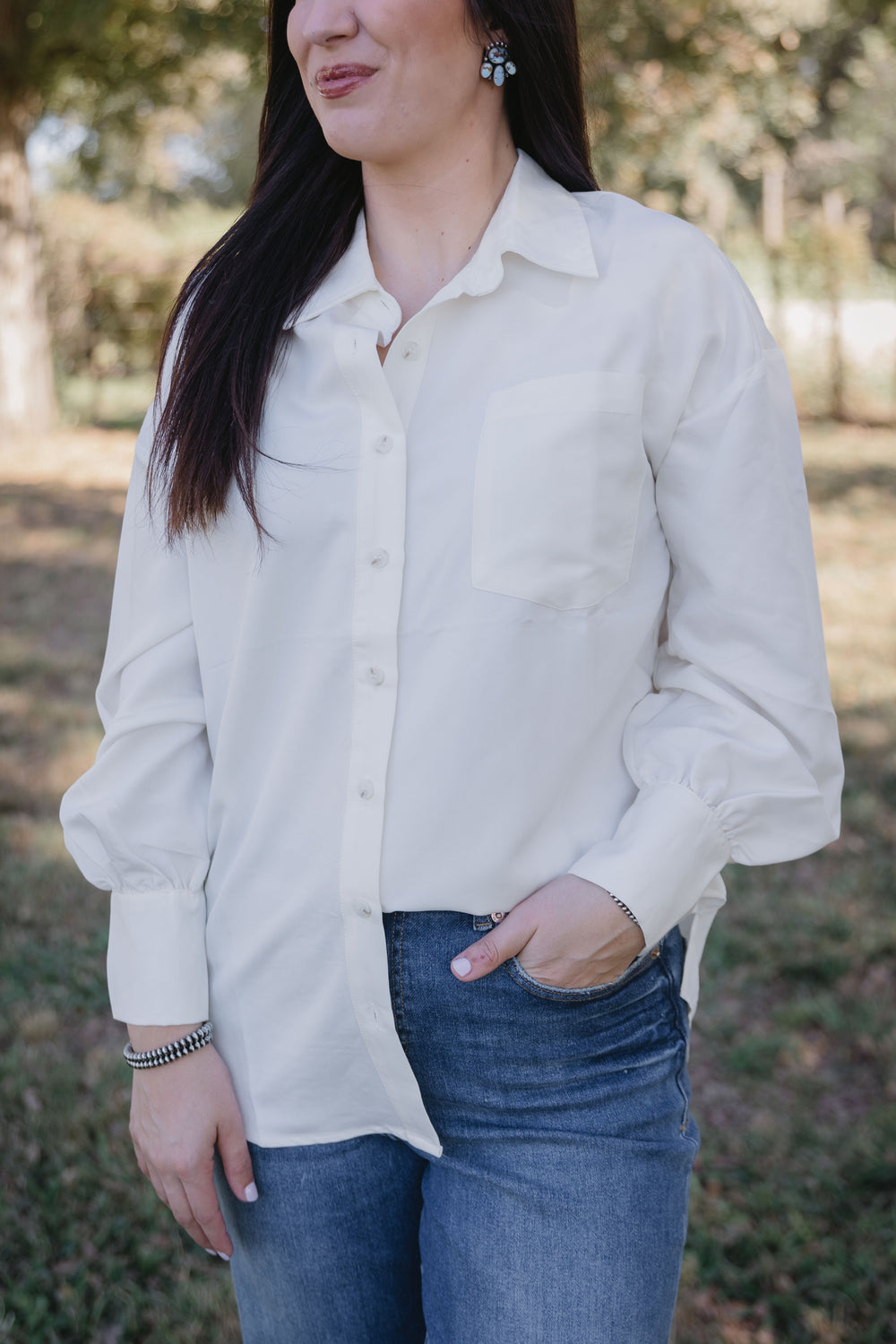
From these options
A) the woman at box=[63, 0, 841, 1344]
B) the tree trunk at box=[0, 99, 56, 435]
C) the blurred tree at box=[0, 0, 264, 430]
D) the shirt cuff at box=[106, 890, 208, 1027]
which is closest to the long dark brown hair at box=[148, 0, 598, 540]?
the woman at box=[63, 0, 841, 1344]

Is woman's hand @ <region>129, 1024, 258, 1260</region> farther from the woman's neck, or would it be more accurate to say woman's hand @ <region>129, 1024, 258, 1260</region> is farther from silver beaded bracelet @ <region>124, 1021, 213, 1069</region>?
the woman's neck

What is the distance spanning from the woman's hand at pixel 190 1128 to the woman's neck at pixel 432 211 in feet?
2.87

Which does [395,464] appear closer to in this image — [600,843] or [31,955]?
[600,843]

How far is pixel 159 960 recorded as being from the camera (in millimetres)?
1344

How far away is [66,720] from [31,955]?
72.1 inches

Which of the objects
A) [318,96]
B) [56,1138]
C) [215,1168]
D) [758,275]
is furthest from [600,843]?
[758,275]

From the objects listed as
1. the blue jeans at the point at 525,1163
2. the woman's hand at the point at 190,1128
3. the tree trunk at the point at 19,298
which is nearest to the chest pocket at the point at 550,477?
the blue jeans at the point at 525,1163

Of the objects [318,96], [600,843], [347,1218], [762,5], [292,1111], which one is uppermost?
[762,5]

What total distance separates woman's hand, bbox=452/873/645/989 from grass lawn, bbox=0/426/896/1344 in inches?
59.0

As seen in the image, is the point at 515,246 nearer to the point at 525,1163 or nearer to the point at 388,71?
the point at 388,71

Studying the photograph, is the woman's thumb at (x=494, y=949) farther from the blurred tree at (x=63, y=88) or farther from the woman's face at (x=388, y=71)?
the blurred tree at (x=63, y=88)

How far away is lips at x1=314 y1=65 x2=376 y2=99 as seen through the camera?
50.9 inches

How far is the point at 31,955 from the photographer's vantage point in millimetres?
3490

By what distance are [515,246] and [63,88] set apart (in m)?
13.4
